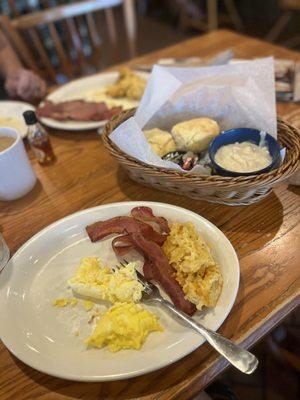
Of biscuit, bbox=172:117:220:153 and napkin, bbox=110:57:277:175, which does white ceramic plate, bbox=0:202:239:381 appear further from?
napkin, bbox=110:57:277:175

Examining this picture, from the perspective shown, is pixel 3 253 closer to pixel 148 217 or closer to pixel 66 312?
pixel 66 312

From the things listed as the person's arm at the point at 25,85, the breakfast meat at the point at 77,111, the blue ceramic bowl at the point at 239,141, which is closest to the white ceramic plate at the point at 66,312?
the blue ceramic bowl at the point at 239,141

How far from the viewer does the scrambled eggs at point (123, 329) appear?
0.68 metres

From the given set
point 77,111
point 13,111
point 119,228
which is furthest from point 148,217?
point 13,111

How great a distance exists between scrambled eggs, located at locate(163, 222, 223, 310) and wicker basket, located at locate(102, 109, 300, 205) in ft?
0.40

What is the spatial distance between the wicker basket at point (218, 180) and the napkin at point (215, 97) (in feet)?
0.27

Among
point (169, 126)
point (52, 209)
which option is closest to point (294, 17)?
point (169, 126)

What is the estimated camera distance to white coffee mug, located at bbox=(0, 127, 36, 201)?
0.99 m

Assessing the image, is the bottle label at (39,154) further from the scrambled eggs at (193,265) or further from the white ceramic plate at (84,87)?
the scrambled eggs at (193,265)

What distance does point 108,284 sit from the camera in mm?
767

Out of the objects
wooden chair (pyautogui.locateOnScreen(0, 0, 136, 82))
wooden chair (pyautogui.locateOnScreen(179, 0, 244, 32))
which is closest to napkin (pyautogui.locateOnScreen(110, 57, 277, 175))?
wooden chair (pyautogui.locateOnScreen(0, 0, 136, 82))

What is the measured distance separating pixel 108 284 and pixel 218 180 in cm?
34

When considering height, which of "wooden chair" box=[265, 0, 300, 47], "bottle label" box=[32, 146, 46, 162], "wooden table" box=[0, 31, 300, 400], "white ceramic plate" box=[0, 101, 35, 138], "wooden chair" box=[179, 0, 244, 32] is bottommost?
"wooden chair" box=[265, 0, 300, 47]

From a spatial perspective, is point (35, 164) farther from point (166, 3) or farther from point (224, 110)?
point (166, 3)
